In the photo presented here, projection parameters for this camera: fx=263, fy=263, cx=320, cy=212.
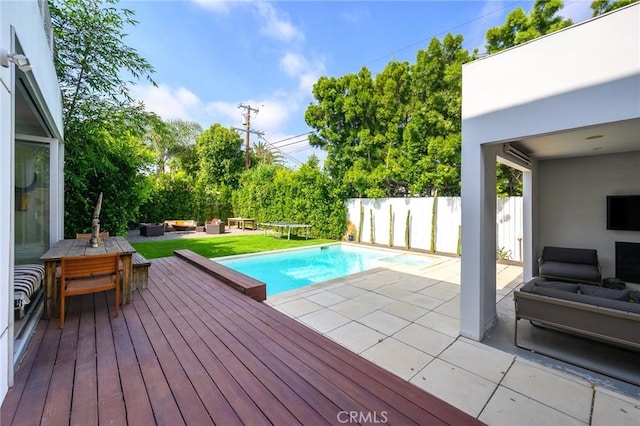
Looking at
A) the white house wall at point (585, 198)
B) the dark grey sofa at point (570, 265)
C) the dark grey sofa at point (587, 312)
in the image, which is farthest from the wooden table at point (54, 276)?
the white house wall at point (585, 198)

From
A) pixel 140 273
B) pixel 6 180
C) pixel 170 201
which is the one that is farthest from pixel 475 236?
pixel 170 201

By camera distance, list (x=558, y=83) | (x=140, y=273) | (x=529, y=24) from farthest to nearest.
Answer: (x=529, y=24) → (x=140, y=273) → (x=558, y=83)

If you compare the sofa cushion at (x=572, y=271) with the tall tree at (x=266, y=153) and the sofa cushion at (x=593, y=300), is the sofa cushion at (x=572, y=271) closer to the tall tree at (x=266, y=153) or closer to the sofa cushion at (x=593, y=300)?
the sofa cushion at (x=593, y=300)

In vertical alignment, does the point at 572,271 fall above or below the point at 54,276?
below

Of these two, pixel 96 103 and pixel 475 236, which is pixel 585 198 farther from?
pixel 96 103

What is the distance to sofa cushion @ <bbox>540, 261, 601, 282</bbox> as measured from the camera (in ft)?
15.4

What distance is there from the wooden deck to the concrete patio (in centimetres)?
78

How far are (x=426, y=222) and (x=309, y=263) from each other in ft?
14.6

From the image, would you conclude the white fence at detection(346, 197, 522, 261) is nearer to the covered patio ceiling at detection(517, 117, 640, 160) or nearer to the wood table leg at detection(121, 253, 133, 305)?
the covered patio ceiling at detection(517, 117, 640, 160)

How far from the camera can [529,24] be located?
26.1 feet

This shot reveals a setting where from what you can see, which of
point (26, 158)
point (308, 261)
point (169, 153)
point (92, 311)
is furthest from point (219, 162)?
point (92, 311)

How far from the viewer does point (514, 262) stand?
7.35m

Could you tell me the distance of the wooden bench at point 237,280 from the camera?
3752 millimetres

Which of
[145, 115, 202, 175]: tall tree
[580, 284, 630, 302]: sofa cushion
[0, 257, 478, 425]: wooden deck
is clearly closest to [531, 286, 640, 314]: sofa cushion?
[580, 284, 630, 302]: sofa cushion
